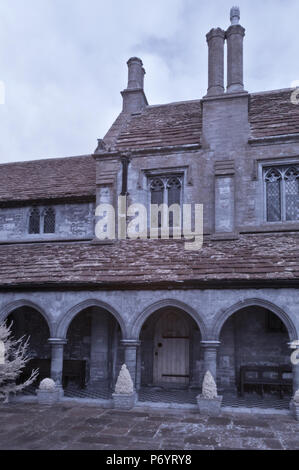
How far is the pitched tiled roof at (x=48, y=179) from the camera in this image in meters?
15.5

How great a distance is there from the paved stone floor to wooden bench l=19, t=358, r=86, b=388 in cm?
214

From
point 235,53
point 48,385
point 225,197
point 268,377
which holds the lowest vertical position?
point 48,385

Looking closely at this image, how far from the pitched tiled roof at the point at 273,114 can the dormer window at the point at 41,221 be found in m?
8.04

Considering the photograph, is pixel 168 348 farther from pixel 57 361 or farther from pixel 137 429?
pixel 137 429

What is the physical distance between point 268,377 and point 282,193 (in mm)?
5807

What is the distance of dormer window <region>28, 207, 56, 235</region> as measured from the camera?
51.2ft

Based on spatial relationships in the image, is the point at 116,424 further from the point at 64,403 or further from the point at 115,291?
the point at 115,291

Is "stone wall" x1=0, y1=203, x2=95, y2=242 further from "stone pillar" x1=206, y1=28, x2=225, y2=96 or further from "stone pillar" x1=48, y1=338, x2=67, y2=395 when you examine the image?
"stone pillar" x1=206, y1=28, x2=225, y2=96

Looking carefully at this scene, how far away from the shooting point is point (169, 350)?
→ 13188 mm

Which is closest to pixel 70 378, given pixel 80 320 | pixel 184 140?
pixel 80 320

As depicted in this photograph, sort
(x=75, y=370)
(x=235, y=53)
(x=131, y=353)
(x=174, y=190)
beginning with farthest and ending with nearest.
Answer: (x=235, y=53) → (x=174, y=190) → (x=75, y=370) → (x=131, y=353)

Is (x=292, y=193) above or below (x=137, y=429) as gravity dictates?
above

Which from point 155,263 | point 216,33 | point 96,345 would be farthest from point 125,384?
point 216,33

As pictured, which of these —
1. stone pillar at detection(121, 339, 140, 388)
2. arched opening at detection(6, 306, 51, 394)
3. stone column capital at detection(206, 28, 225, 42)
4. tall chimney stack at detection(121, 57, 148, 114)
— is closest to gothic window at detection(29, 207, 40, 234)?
arched opening at detection(6, 306, 51, 394)
